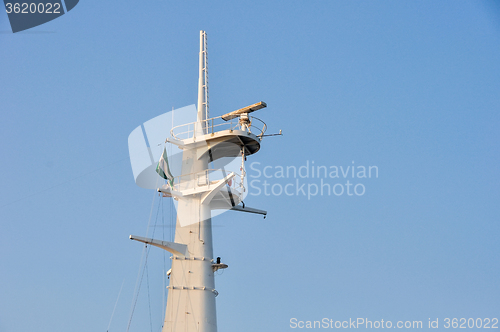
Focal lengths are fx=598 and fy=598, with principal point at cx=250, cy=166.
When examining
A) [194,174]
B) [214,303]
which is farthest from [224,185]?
[214,303]

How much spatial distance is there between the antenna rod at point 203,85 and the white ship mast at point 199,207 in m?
0.06

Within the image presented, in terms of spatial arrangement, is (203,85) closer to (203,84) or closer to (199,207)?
(203,84)

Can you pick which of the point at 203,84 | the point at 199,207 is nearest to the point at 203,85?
the point at 203,84

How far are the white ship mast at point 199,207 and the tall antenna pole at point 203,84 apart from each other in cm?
7

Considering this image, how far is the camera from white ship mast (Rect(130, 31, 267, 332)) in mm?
30297

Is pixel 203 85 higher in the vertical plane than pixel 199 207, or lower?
higher

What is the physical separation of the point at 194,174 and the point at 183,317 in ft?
25.7

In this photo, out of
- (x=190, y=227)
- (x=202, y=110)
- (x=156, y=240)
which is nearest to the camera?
(x=156, y=240)

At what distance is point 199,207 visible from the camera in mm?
32594

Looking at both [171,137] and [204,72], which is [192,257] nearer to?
[171,137]

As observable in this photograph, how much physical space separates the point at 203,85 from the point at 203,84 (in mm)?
119

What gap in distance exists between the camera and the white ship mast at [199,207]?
30.3 meters

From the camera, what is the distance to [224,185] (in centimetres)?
3225

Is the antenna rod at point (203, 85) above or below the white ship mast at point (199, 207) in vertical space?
above
